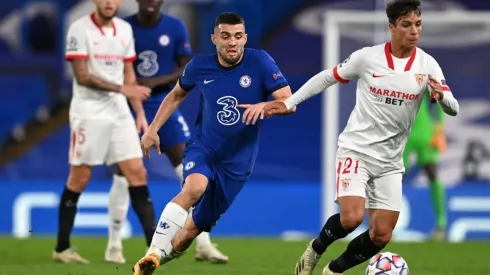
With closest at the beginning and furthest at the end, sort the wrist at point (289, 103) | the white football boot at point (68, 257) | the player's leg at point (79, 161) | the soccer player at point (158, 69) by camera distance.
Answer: the wrist at point (289, 103) → the white football boot at point (68, 257) → the player's leg at point (79, 161) → the soccer player at point (158, 69)

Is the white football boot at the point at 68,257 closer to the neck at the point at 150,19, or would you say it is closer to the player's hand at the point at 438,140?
the neck at the point at 150,19

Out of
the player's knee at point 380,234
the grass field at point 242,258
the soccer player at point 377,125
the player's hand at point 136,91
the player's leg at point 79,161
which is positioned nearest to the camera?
the soccer player at point 377,125

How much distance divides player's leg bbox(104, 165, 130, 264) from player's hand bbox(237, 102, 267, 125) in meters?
2.60

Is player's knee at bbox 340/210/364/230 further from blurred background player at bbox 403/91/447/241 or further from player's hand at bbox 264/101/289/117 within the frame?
blurred background player at bbox 403/91/447/241

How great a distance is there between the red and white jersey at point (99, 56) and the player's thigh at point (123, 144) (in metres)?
0.11

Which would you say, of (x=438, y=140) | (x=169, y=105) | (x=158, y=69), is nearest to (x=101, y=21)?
(x=158, y=69)

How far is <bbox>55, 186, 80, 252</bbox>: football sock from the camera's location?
965cm

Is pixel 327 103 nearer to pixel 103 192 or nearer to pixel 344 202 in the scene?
pixel 103 192

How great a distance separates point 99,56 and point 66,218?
1.42 m

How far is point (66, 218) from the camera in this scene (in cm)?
970

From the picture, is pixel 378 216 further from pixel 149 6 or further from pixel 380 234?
pixel 149 6

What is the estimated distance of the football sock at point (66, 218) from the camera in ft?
31.7

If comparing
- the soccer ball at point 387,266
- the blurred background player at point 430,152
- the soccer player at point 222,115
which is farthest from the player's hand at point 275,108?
the blurred background player at point 430,152

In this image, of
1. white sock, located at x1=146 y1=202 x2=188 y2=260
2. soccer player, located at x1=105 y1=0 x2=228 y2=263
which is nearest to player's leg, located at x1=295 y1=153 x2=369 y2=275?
white sock, located at x1=146 y1=202 x2=188 y2=260
